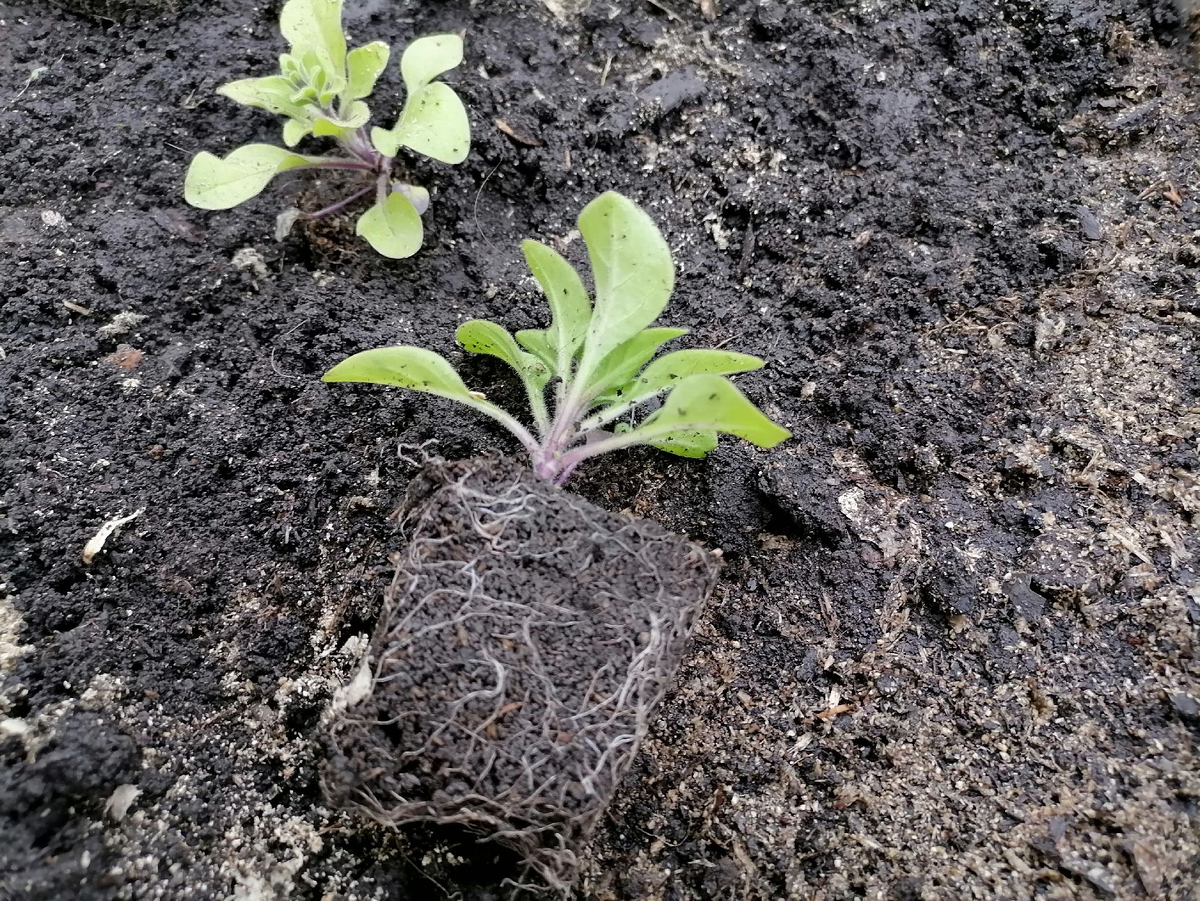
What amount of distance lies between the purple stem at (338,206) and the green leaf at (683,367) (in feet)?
2.04

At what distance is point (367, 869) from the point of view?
1.02 meters

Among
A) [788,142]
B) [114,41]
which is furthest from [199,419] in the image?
[788,142]

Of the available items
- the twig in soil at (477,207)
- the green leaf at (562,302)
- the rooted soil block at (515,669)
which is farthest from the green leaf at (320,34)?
the rooted soil block at (515,669)

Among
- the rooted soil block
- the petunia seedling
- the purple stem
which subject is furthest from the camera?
the purple stem

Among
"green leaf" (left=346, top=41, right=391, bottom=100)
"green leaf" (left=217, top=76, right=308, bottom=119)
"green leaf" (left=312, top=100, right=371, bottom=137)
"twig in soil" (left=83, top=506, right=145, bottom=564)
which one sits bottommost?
"twig in soil" (left=83, top=506, right=145, bottom=564)

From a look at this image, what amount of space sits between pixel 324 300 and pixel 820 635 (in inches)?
35.6

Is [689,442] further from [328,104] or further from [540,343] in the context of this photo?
[328,104]

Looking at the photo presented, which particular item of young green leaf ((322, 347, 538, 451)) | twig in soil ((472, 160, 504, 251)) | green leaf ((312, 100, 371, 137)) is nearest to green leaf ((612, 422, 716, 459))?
young green leaf ((322, 347, 538, 451))

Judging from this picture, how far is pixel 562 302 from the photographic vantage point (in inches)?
44.9

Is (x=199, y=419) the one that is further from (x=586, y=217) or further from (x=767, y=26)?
(x=767, y=26)

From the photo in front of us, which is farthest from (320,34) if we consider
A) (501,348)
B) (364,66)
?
(501,348)

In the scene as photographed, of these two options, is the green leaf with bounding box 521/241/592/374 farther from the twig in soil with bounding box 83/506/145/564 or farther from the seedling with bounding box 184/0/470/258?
the twig in soil with bounding box 83/506/145/564

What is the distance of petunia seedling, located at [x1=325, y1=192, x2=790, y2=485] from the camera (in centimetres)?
100

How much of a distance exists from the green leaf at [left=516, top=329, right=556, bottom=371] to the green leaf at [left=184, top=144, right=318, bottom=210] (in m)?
0.49
